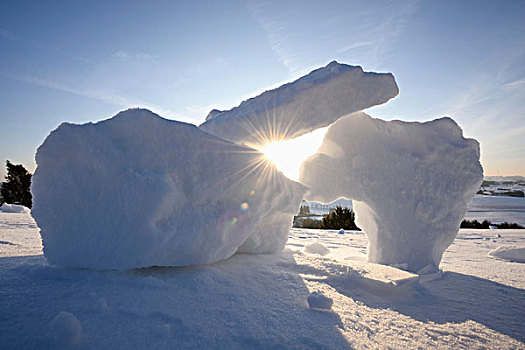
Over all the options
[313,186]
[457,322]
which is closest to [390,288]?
[457,322]

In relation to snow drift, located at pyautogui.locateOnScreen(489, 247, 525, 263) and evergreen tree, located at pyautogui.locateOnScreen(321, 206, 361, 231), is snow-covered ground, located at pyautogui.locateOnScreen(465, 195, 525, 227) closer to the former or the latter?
evergreen tree, located at pyautogui.locateOnScreen(321, 206, 361, 231)

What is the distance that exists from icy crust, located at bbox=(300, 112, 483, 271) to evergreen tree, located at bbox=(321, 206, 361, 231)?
32.7 ft

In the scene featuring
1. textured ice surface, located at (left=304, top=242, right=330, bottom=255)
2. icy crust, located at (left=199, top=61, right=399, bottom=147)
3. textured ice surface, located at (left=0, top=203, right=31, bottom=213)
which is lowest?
textured ice surface, located at (left=304, top=242, right=330, bottom=255)

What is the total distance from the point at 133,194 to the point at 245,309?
1456 mm

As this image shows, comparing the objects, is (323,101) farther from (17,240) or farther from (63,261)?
(17,240)

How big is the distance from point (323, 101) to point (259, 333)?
3.04 meters

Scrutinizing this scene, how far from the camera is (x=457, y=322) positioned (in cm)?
253

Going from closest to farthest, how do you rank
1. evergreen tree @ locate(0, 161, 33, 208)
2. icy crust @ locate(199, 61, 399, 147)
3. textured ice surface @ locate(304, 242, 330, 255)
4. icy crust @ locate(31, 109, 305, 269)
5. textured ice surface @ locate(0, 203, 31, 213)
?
icy crust @ locate(31, 109, 305, 269) < icy crust @ locate(199, 61, 399, 147) < textured ice surface @ locate(304, 242, 330, 255) < textured ice surface @ locate(0, 203, 31, 213) < evergreen tree @ locate(0, 161, 33, 208)

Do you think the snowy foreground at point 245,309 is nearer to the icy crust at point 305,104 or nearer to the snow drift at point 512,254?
the icy crust at point 305,104

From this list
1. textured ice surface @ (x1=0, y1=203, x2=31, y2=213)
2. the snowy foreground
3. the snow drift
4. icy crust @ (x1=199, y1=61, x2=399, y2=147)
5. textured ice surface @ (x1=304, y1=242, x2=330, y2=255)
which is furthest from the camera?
textured ice surface @ (x1=0, y1=203, x2=31, y2=213)

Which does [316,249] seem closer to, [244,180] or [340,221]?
[244,180]

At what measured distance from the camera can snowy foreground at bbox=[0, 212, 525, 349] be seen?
165cm

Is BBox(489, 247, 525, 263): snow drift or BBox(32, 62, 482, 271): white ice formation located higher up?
BBox(32, 62, 482, 271): white ice formation

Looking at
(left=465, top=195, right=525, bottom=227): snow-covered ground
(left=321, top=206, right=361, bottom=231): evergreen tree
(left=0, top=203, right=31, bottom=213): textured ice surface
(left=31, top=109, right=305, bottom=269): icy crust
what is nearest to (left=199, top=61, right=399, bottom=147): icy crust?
(left=31, top=109, right=305, bottom=269): icy crust
